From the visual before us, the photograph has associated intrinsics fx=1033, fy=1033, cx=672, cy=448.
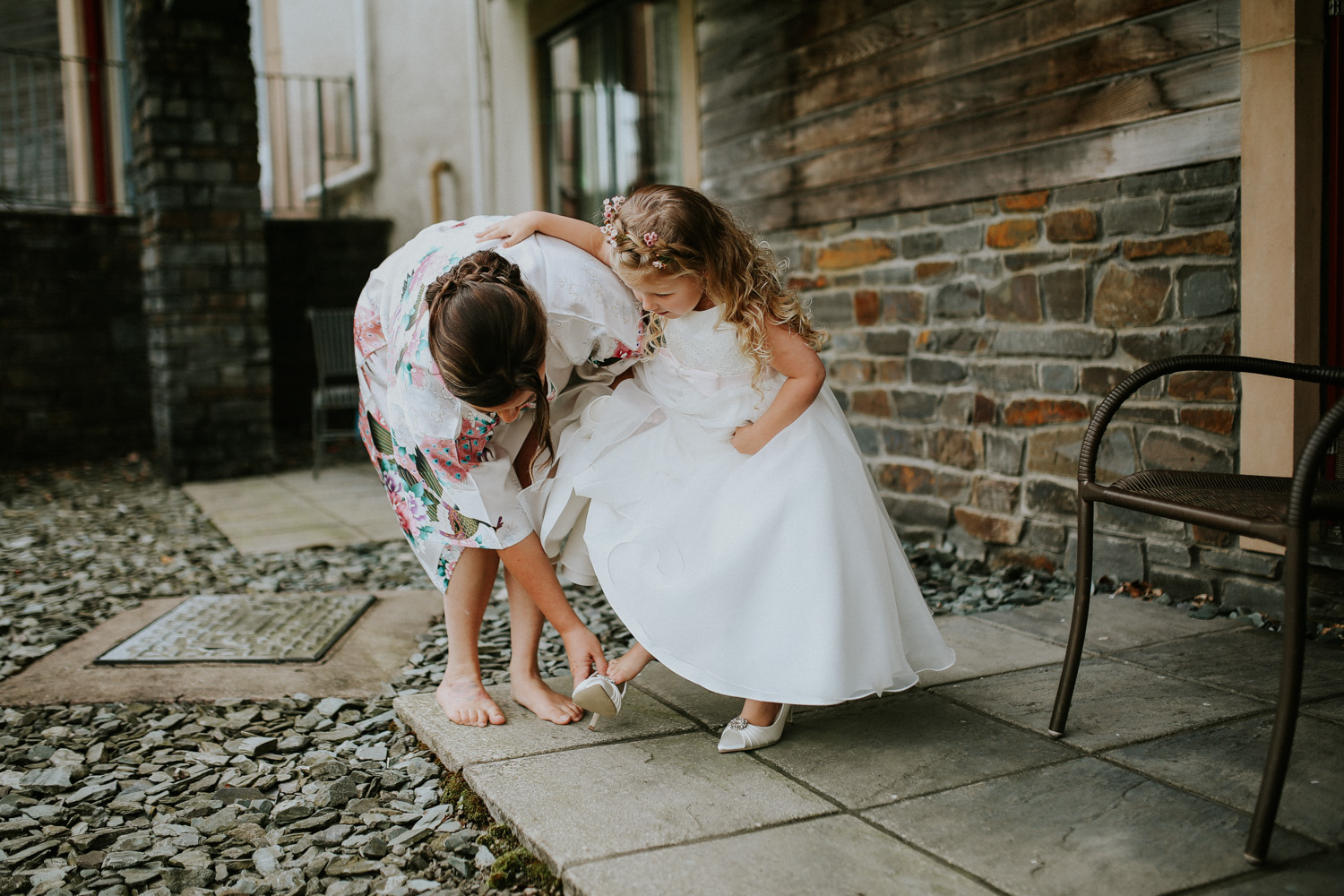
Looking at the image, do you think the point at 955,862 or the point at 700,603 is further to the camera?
the point at 700,603

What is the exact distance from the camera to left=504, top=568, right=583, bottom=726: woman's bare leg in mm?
2270

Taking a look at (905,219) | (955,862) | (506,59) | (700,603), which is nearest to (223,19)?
(506,59)

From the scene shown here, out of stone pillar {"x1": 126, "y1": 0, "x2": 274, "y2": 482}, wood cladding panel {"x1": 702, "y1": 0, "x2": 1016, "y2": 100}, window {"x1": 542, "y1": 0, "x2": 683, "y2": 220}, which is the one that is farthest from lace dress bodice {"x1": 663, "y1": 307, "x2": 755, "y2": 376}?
stone pillar {"x1": 126, "y1": 0, "x2": 274, "y2": 482}

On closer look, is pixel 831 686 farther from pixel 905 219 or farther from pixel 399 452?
pixel 905 219

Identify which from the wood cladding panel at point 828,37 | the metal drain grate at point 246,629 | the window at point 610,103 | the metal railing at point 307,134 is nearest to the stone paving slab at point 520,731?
the metal drain grate at point 246,629

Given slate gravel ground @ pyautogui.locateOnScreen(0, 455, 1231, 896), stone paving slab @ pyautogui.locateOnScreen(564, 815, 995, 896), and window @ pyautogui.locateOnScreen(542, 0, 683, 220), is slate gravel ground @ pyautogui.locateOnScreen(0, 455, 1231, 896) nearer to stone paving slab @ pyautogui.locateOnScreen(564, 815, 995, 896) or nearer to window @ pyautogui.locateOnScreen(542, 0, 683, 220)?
stone paving slab @ pyautogui.locateOnScreen(564, 815, 995, 896)

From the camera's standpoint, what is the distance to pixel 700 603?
6.31 feet

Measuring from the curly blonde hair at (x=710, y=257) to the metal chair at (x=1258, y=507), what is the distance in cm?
63

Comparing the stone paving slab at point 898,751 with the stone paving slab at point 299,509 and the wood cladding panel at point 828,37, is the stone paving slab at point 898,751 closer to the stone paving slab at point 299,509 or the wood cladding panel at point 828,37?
the wood cladding panel at point 828,37

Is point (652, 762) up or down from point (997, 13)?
down

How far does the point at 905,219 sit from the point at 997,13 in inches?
31.1

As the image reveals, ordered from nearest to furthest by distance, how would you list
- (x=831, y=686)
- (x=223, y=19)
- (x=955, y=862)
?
1. (x=955, y=862)
2. (x=831, y=686)
3. (x=223, y=19)

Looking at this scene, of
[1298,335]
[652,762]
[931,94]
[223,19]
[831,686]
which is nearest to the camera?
[831,686]

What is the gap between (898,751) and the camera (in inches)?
78.6
